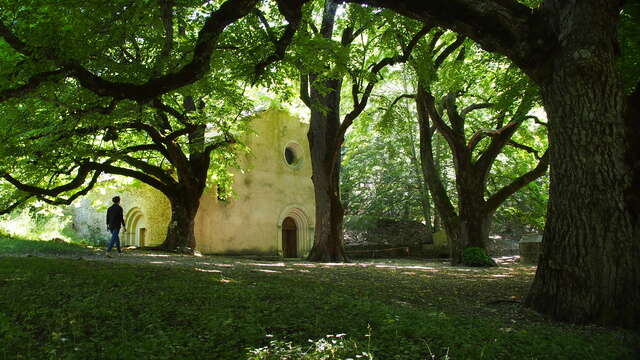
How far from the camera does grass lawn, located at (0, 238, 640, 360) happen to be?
3695 millimetres

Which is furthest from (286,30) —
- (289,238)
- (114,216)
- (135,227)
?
(135,227)

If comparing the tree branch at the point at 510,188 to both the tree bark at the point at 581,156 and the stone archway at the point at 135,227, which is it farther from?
the stone archway at the point at 135,227

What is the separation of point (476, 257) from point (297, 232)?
1144 cm

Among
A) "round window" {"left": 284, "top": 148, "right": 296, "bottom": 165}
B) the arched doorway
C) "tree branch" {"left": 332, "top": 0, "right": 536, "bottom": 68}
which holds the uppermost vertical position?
"round window" {"left": 284, "top": 148, "right": 296, "bottom": 165}

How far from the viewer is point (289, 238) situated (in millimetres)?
25375

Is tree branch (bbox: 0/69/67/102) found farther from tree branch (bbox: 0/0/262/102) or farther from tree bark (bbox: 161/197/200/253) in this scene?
tree bark (bbox: 161/197/200/253)

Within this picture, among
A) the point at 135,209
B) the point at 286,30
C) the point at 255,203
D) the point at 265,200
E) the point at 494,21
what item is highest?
the point at 286,30

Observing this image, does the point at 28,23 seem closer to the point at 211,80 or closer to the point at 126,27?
the point at 126,27

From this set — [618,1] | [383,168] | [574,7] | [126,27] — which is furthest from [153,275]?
[383,168]

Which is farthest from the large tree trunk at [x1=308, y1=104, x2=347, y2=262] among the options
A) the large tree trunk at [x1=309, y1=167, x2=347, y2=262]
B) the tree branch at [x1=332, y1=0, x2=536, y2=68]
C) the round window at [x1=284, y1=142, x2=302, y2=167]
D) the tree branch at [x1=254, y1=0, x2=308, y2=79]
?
the tree branch at [x1=332, y1=0, x2=536, y2=68]

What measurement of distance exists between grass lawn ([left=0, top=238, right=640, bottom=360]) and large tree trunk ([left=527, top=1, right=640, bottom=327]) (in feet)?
1.53

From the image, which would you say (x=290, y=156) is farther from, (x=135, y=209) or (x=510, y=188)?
(x=510, y=188)

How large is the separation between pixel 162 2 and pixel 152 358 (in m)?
6.05

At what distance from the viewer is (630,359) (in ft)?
13.0
